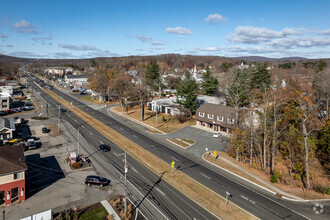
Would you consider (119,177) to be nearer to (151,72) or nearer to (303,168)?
(303,168)

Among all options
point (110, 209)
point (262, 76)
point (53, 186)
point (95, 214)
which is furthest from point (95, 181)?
point (262, 76)

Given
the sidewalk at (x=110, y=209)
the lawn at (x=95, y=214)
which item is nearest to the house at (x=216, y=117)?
the sidewalk at (x=110, y=209)

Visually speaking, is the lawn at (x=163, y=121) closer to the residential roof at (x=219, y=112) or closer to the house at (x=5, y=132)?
the residential roof at (x=219, y=112)

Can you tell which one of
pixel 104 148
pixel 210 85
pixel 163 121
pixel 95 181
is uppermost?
pixel 210 85

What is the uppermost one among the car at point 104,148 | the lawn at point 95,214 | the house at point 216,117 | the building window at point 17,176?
→ the house at point 216,117

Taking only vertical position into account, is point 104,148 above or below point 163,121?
below

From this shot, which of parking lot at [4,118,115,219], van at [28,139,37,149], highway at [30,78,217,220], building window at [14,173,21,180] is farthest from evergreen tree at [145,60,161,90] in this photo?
building window at [14,173,21,180]

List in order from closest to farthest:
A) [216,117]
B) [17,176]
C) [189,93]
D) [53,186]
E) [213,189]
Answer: [17,176] < [53,186] < [213,189] < [216,117] < [189,93]

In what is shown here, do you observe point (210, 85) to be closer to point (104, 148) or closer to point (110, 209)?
point (104, 148)

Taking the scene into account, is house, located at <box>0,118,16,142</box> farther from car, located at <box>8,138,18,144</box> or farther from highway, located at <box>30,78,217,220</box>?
highway, located at <box>30,78,217,220</box>
